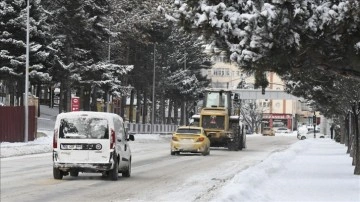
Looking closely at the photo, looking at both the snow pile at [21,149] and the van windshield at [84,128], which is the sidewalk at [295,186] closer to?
the van windshield at [84,128]

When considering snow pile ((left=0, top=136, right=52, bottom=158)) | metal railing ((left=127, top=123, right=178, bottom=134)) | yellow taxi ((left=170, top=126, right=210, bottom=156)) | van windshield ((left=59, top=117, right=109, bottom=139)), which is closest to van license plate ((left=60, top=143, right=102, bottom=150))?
van windshield ((left=59, top=117, right=109, bottom=139))

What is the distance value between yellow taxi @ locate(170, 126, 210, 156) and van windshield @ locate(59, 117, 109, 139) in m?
17.1

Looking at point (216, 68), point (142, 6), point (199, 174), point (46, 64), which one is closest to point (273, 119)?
point (216, 68)

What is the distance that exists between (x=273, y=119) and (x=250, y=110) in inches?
1086

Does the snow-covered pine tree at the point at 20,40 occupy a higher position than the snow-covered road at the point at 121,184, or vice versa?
the snow-covered pine tree at the point at 20,40

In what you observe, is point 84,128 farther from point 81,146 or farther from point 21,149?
Result: point 21,149

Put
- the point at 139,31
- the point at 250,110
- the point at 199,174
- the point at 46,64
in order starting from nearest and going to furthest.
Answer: the point at 199,174 → the point at 46,64 → the point at 139,31 → the point at 250,110

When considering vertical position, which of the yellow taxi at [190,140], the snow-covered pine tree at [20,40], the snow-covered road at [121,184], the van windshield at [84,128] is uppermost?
the snow-covered pine tree at [20,40]

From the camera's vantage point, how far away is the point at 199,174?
23.8 m

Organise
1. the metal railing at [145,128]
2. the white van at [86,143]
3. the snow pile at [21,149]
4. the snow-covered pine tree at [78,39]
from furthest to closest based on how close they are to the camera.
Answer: the metal railing at [145,128] → the snow-covered pine tree at [78,39] → the snow pile at [21,149] → the white van at [86,143]

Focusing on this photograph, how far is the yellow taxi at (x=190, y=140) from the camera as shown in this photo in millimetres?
37500

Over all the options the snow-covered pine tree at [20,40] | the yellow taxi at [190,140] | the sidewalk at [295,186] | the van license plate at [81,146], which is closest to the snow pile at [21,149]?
the snow-covered pine tree at [20,40]

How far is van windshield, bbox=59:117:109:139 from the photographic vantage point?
20.3 m

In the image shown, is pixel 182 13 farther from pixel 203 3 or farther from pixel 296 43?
pixel 296 43
